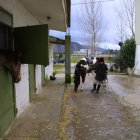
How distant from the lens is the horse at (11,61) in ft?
22.1

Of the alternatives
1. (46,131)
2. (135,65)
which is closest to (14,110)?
(46,131)

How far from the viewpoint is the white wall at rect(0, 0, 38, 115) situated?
7.88m

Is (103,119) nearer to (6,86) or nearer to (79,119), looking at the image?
(79,119)

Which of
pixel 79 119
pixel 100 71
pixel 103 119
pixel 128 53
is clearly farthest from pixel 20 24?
pixel 128 53

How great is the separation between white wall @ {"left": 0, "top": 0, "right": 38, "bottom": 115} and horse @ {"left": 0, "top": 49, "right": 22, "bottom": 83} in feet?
3.35

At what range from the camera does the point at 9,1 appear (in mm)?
7746

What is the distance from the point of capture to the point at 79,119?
895 cm

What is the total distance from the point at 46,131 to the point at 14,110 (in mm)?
1215

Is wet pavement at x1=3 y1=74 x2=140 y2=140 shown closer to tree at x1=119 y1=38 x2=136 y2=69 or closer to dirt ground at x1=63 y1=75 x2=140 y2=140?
dirt ground at x1=63 y1=75 x2=140 y2=140

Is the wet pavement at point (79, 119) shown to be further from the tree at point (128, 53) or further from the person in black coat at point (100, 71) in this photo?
the tree at point (128, 53)

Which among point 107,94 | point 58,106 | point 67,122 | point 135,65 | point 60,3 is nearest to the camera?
point 67,122

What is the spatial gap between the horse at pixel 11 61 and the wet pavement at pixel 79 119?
1355 millimetres

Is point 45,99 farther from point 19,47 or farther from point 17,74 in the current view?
point 17,74

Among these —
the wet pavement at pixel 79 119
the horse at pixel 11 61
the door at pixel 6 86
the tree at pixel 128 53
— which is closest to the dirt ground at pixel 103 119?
the wet pavement at pixel 79 119
